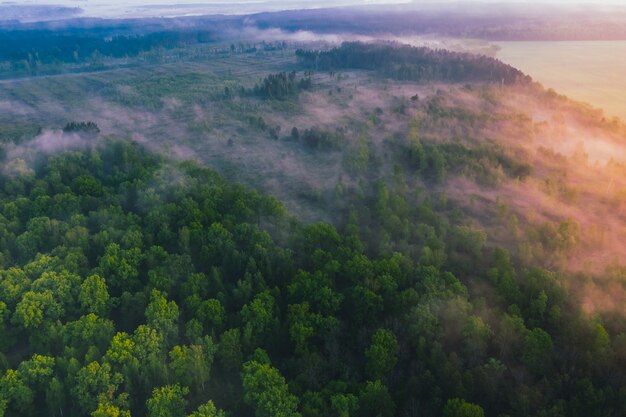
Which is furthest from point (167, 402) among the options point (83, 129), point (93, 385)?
point (83, 129)

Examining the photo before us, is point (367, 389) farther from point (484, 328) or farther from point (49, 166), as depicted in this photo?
point (49, 166)

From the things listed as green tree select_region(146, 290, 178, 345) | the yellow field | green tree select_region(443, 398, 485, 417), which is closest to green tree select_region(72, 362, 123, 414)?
green tree select_region(146, 290, 178, 345)

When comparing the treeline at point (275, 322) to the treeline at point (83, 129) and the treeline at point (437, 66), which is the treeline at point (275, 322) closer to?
the treeline at point (83, 129)

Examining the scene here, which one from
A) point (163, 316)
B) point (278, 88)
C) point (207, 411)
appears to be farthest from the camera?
point (278, 88)

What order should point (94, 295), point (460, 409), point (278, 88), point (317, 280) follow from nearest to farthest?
point (460, 409), point (94, 295), point (317, 280), point (278, 88)

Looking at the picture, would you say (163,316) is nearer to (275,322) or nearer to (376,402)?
(275,322)
